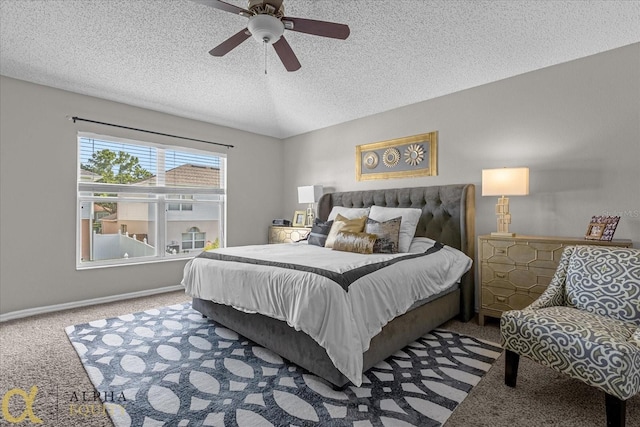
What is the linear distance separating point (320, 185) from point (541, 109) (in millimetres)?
2937

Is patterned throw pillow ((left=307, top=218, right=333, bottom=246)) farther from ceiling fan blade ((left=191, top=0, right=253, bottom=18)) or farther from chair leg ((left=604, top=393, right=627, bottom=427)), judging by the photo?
chair leg ((left=604, top=393, right=627, bottom=427))

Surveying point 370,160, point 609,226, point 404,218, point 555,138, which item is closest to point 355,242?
point 404,218

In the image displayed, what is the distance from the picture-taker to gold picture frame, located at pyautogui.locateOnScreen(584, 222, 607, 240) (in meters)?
2.45

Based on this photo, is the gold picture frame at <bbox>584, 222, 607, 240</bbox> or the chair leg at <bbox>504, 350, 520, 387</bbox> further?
the gold picture frame at <bbox>584, 222, 607, 240</bbox>

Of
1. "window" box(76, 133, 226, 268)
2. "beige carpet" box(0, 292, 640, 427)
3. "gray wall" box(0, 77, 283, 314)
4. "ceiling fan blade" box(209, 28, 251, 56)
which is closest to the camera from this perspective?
"beige carpet" box(0, 292, 640, 427)

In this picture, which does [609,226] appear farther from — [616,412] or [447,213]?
[616,412]

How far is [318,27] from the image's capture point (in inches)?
80.0

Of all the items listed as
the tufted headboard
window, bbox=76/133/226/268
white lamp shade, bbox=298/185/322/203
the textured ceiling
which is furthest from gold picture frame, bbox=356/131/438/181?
window, bbox=76/133/226/268

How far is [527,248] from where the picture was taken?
8.79 feet

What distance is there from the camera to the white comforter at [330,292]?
1.79 meters

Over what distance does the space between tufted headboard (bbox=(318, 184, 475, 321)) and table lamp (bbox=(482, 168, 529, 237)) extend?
1.05ft

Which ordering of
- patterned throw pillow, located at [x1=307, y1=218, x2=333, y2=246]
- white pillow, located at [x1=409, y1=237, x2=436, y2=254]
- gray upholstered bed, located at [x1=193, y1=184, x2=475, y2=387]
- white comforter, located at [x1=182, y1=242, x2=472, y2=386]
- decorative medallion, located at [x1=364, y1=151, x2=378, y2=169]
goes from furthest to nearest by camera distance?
decorative medallion, located at [x1=364, y1=151, x2=378, y2=169], patterned throw pillow, located at [x1=307, y1=218, x2=333, y2=246], white pillow, located at [x1=409, y1=237, x2=436, y2=254], gray upholstered bed, located at [x1=193, y1=184, x2=475, y2=387], white comforter, located at [x1=182, y1=242, x2=472, y2=386]

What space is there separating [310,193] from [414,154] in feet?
5.35

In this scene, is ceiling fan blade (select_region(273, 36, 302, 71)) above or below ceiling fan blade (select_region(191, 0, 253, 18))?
below
